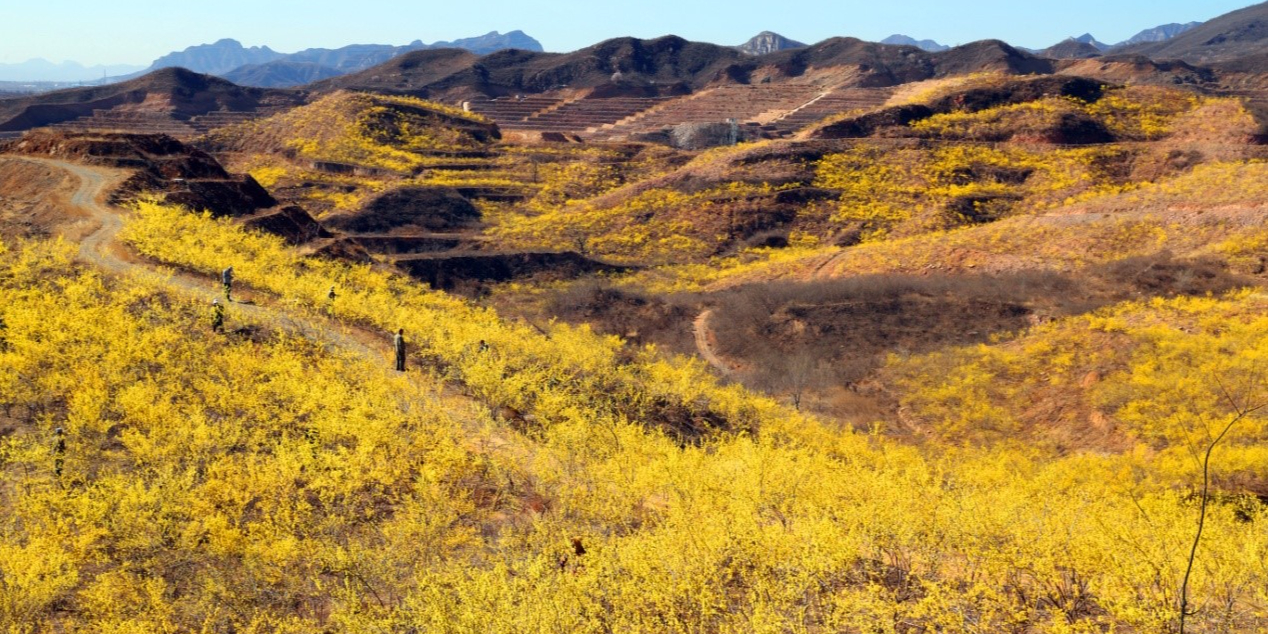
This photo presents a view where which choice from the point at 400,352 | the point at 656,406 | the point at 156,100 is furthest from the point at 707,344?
the point at 156,100

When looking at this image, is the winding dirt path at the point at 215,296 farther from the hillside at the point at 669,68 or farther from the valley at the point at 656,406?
the hillside at the point at 669,68

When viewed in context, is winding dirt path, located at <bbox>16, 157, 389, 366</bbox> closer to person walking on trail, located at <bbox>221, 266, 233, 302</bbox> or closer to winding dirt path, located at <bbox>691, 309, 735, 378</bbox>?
person walking on trail, located at <bbox>221, 266, 233, 302</bbox>

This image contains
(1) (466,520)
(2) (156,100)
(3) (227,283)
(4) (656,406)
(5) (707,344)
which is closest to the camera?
(1) (466,520)

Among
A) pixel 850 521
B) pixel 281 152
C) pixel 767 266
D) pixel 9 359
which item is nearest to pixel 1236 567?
pixel 850 521

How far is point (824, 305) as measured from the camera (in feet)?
145

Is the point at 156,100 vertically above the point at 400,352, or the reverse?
the point at 156,100

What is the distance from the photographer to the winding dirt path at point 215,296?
2317cm

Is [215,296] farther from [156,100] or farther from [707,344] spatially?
[156,100]

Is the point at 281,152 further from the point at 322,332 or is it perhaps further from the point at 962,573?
the point at 962,573

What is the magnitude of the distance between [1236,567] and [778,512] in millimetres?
7265

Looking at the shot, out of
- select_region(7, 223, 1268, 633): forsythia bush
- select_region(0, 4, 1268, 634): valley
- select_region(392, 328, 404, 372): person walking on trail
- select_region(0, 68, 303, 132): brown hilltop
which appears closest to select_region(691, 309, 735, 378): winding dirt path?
select_region(0, 4, 1268, 634): valley

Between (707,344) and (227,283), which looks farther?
(707,344)

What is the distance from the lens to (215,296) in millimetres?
25828

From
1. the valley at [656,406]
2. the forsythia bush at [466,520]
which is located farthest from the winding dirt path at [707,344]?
the forsythia bush at [466,520]
